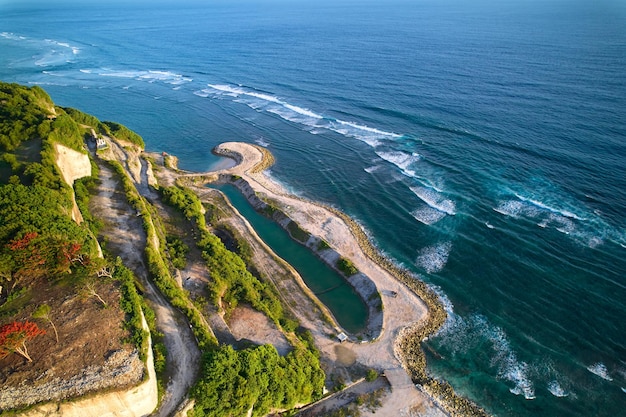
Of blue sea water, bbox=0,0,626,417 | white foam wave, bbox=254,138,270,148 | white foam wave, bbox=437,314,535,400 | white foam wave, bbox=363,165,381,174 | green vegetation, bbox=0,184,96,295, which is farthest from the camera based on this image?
white foam wave, bbox=254,138,270,148

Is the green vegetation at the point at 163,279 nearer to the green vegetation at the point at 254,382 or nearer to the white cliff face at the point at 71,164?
the green vegetation at the point at 254,382

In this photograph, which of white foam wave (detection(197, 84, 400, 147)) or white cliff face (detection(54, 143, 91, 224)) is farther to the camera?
white foam wave (detection(197, 84, 400, 147))

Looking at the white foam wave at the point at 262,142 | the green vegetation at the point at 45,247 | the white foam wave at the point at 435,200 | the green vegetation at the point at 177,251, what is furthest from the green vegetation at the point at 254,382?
the white foam wave at the point at 262,142

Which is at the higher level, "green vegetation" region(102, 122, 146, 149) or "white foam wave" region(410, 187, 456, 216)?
"green vegetation" region(102, 122, 146, 149)

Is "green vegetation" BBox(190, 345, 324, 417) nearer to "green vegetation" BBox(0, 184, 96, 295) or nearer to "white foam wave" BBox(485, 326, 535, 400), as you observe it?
"green vegetation" BBox(0, 184, 96, 295)

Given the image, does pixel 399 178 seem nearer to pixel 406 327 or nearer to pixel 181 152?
pixel 406 327

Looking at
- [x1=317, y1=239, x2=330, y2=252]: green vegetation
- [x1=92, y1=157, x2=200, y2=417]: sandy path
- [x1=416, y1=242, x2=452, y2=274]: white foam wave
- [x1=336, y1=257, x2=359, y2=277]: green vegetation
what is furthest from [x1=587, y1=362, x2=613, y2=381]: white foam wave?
[x1=92, y1=157, x2=200, y2=417]: sandy path

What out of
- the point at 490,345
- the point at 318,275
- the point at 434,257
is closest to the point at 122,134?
the point at 318,275

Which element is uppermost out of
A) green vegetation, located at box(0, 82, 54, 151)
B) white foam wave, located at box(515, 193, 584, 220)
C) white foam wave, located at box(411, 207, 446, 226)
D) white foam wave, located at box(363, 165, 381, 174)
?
green vegetation, located at box(0, 82, 54, 151)
